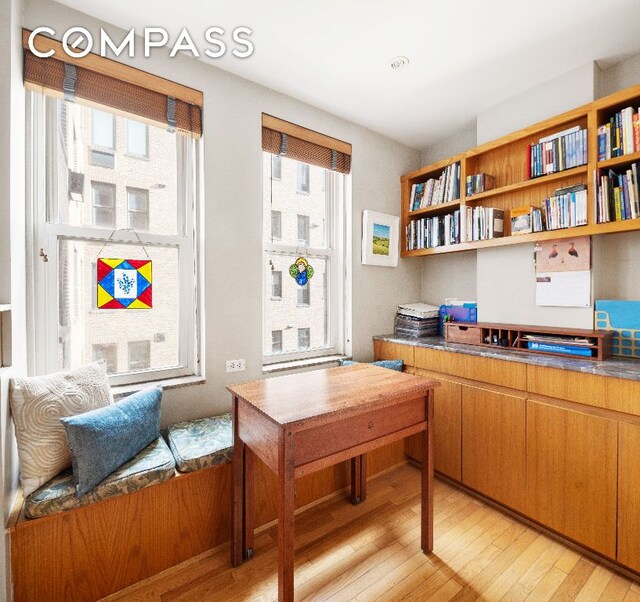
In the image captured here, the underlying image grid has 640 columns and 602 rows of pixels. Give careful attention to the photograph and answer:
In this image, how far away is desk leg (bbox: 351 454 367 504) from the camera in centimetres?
205

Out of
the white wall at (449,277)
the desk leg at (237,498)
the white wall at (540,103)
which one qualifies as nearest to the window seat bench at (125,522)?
the desk leg at (237,498)

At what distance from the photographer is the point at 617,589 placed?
4.73 ft

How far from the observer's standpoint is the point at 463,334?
7.74 ft

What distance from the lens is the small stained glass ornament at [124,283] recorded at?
182cm

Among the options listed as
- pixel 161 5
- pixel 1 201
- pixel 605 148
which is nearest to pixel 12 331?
pixel 1 201

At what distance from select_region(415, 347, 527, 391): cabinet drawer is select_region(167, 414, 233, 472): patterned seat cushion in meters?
1.40

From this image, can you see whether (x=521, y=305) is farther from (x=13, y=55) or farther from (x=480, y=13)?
(x=13, y=55)

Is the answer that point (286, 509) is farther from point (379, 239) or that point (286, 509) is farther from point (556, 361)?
point (379, 239)

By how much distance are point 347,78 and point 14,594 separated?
118 inches

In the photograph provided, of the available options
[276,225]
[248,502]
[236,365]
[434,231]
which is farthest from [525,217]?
[248,502]

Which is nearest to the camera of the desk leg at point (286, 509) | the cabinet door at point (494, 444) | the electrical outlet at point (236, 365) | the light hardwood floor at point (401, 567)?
the desk leg at point (286, 509)

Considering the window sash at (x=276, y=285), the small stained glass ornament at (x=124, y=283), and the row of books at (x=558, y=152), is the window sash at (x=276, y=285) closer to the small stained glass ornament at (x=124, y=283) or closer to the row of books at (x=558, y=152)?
the small stained glass ornament at (x=124, y=283)

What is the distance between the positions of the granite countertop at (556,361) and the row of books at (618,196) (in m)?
0.77

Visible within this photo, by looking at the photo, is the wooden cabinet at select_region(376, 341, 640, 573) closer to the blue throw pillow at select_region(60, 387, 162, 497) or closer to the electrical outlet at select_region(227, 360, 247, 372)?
the electrical outlet at select_region(227, 360, 247, 372)
